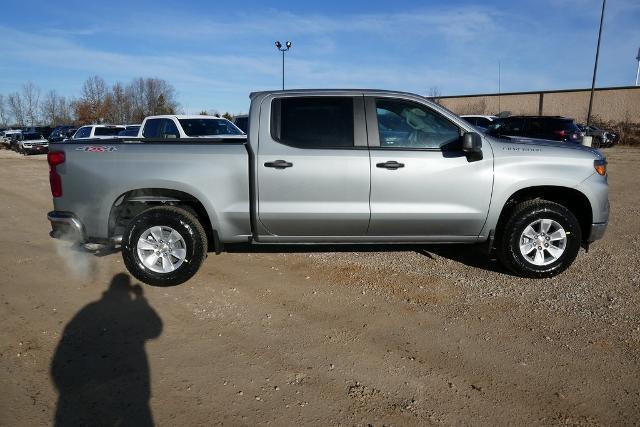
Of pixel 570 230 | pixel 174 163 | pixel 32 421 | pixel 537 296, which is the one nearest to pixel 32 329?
pixel 32 421

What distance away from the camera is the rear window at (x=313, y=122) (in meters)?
4.43

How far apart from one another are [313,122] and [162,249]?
1.93 metres

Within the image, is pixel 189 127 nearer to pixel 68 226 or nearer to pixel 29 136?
pixel 68 226

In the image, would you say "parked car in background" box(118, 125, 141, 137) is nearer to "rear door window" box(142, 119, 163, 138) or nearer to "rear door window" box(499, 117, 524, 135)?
"rear door window" box(142, 119, 163, 138)

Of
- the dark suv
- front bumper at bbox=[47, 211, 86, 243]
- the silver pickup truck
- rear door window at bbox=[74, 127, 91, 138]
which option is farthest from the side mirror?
rear door window at bbox=[74, 127, 91, 138]

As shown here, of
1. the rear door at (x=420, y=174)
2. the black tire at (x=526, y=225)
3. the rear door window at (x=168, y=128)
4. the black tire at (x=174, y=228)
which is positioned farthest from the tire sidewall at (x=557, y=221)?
the rear door window at (x=168, y=128)

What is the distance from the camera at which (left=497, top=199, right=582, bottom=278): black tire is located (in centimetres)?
457

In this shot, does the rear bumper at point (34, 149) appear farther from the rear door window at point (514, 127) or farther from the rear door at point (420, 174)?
the rear door at point (420, 174)

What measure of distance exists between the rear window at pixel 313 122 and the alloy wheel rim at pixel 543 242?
2027 mm

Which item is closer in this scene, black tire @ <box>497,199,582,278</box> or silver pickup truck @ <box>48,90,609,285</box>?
silver pickup truck @ <box>48,90,609,285</box>

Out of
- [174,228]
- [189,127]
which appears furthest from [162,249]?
[189,127]

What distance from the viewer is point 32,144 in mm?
29812

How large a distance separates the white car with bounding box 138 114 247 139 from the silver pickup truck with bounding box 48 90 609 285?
7195 mm

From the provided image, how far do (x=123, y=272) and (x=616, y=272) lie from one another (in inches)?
208
